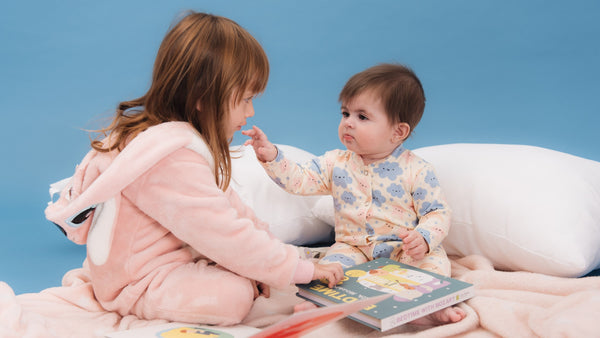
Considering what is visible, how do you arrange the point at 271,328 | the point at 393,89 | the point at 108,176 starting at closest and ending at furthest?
1. the point at 271,328
2. the point at 108,176
3. the point at 393,89

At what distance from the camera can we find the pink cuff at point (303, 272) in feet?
3.91

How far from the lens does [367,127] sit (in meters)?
1.48

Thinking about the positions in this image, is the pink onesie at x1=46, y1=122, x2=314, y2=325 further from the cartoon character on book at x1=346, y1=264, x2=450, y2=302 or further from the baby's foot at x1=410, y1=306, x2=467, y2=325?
the baby's foot at x1=410, y1=306, x2=467, y2=325

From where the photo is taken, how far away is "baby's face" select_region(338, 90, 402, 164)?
58.2 inches

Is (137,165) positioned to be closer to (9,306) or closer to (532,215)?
(9,306)

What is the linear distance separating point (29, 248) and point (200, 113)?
1.03 metres

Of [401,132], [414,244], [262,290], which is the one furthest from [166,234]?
[401,132]

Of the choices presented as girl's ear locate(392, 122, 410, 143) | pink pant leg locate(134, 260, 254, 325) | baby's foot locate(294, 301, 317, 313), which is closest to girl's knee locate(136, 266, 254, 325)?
pink pant leg locate(134, 260, 254, 325)

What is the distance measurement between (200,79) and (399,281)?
1.98 feet

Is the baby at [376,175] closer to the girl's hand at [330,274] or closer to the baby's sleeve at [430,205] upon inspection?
the baby's sleeve at [430,205]

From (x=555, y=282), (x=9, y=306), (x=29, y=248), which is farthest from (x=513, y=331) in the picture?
(x=29, y=248)

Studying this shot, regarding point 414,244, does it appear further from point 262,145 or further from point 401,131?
point 262,145

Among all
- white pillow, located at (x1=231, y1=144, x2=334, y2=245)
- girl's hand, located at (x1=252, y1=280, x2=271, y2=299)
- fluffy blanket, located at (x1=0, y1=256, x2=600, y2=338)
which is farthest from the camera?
white pillow, located at (x1=231, y1=144, x2=334, y2=245)

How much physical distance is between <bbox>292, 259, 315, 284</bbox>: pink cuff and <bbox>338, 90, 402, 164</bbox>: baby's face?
43cm
